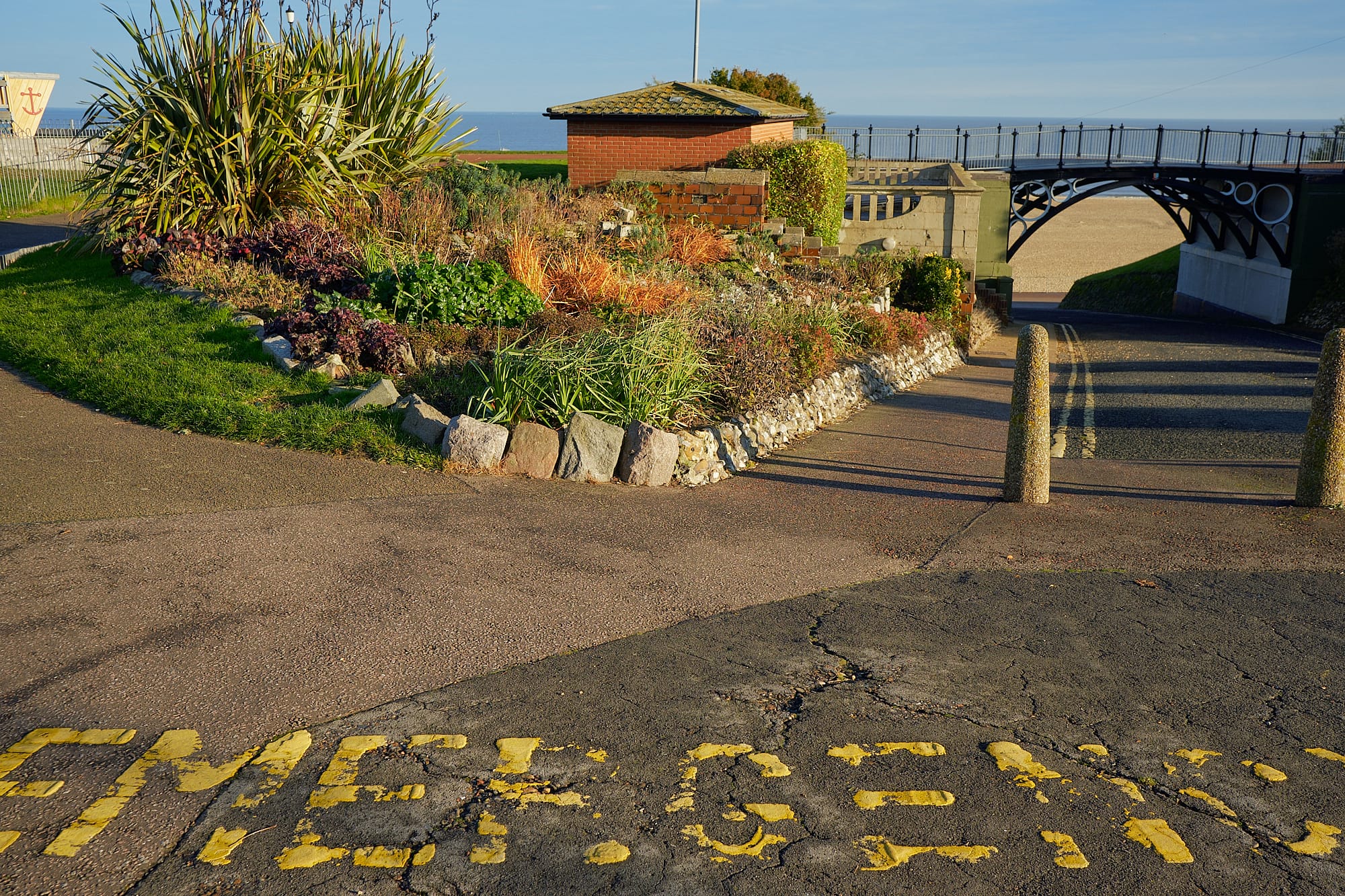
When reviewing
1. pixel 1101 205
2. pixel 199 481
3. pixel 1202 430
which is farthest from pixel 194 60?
pixel 1101 205

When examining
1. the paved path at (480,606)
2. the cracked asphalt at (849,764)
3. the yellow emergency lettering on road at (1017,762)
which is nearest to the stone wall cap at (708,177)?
the paved path at (480,606)

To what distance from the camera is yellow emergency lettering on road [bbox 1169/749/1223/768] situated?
4055 mm

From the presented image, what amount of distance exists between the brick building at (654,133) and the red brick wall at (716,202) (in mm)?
1827

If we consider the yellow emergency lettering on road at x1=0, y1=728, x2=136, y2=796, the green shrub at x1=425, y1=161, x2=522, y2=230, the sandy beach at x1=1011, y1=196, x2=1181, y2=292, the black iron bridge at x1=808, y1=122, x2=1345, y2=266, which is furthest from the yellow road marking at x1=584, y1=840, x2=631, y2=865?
the sandy beach at x1=1011, y1=196, x2=1181, y2=292

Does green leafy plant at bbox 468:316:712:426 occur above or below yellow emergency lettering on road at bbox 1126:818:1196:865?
above

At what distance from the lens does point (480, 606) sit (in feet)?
17.8

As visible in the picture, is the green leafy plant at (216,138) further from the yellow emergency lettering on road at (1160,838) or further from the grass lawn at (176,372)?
the yellow emergency lettering on road at (1160,838)

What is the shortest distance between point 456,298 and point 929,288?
1091 cm

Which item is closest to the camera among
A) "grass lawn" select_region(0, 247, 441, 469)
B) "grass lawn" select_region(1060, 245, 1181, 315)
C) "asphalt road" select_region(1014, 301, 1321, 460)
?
"grass lawn" select_region(0, 247, 441, 469)

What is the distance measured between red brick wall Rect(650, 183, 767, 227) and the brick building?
5.99 feet

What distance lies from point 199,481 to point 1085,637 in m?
5.85

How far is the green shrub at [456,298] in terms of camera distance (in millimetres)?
9805

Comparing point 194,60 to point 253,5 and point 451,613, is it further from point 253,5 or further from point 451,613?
point 451,613

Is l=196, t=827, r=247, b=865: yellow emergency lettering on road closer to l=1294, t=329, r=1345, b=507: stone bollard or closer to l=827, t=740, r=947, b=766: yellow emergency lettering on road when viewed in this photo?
l=827, t=740, r=947, b=766: yellow emergency lettering on road
